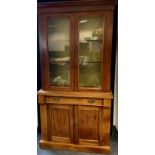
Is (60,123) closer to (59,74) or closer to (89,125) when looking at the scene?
(89,125)

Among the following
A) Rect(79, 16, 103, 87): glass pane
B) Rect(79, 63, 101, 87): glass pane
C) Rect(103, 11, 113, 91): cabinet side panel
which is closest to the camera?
Rect(103, 11, 113, 91): cabinet side panel

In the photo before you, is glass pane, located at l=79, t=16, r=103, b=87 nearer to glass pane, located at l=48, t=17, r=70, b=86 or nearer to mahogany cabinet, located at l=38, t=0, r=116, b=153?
mahogany cabinet, located at l=38, t=0, r=116, b=153

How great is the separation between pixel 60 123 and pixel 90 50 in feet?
3.66

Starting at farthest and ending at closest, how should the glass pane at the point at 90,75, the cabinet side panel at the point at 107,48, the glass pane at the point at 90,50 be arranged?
the glass pane at the point at 90,75 → the glass pane at the point at 90,50 → the cabinet side panel at the point at 107,48

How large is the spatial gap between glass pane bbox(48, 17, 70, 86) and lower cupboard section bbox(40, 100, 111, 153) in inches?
15.7

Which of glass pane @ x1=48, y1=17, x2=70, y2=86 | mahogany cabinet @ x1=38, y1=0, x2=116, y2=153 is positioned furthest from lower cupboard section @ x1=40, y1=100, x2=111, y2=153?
glass pane @ x1=48, y1=17, x2=70, y2=86

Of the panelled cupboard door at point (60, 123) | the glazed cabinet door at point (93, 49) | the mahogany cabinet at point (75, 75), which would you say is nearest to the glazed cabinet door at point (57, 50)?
the mahogany cabinet at point (75, 75)

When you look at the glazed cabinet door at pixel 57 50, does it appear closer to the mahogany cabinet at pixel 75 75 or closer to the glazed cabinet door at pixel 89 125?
the mahogany cabinet at pixel 75 75

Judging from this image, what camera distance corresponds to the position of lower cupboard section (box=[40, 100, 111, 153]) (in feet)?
6.88

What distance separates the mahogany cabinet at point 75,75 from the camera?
200cm

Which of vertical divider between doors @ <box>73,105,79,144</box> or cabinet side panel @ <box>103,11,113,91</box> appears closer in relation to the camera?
cabinet side panel @ <box>103,11,113,91</box>

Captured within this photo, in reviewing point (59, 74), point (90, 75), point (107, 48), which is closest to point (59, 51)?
point (59, 74)

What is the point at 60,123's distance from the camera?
220cm
